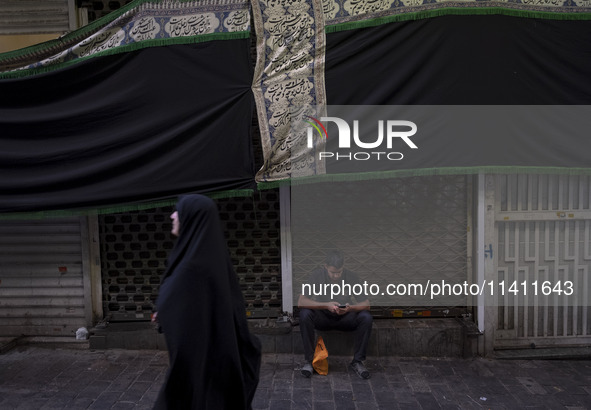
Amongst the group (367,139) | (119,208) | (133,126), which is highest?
(133,126)

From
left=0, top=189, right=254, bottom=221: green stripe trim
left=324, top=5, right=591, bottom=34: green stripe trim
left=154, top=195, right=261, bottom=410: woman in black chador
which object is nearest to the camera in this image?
left=154, top=195, right=261, bottom=410: woman in black chador

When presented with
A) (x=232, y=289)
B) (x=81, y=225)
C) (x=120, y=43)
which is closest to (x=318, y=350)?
(x=232, y=289)

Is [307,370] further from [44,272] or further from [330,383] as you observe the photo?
[44,272]

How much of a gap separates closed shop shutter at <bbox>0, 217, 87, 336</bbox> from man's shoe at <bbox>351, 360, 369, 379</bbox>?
318 centimetres

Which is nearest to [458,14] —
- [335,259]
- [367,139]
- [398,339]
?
[367,139]

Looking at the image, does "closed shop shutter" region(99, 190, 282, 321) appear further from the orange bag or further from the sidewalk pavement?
the orange bag

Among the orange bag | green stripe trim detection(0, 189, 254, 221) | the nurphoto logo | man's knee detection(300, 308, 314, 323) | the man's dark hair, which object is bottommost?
the orange bag

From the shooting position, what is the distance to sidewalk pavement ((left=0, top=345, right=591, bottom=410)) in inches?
175

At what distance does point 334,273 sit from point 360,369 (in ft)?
3.29

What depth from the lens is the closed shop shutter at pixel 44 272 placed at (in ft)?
18.6

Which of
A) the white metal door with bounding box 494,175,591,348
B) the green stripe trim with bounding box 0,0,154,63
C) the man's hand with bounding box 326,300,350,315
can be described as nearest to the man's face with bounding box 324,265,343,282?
the man's hand with bounding box 326,300,350,315

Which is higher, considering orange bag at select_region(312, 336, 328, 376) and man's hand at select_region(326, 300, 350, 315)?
man's hand at select_region(326, 300, 350, 315)

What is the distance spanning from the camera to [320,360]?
5004 mm

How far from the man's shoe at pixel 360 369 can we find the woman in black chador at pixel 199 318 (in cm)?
220
